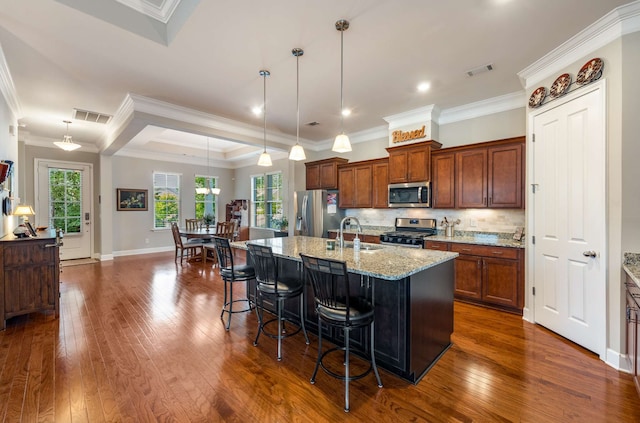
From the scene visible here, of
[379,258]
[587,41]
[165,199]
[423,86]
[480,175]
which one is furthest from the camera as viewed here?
[165,199]

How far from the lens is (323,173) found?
6227 mm

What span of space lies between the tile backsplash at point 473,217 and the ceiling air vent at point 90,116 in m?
5.47

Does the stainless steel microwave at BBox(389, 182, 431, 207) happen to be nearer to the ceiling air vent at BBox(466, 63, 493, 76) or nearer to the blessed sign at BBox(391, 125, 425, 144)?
the blessed sign at BBox(391, 125, 425, 144)

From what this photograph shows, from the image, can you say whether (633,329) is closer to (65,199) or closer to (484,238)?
(484,238)

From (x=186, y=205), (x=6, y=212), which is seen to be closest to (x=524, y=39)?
(x=6, y=212)

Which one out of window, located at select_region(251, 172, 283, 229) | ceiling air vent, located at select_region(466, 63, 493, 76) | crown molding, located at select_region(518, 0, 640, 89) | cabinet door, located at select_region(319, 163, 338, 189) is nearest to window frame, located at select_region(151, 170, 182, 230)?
window, located at select_region(251, 172, 283, 229)

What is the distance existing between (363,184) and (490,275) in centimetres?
273

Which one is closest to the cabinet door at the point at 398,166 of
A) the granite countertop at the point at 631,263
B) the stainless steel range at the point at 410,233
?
the stainless steel range at the point at 410,233

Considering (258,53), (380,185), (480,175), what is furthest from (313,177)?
(258,53)

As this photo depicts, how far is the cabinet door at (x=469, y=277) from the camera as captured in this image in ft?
12.4

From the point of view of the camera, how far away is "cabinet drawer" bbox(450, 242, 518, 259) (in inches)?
139

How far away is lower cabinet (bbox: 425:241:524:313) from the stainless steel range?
445 millimetres

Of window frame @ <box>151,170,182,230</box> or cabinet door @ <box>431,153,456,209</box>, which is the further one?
window frame @ <box>151,170,182,230</box>

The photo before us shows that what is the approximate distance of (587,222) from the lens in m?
2.67
